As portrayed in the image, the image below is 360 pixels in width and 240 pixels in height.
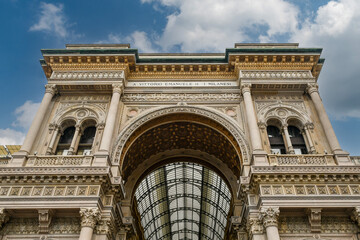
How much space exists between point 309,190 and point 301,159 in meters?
2.08

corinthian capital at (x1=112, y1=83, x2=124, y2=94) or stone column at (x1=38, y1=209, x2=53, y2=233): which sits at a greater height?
corinthian capital at (x1=112, y1=83, x2=124, y2=94)

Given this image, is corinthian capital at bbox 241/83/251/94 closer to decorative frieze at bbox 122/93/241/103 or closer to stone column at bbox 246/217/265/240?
decorative frieze at bbox 122/93/241/103

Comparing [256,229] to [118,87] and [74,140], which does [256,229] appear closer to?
[74,140]

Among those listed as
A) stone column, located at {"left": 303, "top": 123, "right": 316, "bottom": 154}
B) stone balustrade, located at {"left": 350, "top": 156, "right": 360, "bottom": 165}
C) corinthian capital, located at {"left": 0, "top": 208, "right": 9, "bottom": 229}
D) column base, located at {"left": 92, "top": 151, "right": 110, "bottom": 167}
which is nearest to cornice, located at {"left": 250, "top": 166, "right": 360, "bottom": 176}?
stone balustrade, located at {"left": 350, "top": 156, "right": 360, "bottom": 165}

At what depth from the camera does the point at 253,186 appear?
15.2 m

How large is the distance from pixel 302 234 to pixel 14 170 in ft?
48.6

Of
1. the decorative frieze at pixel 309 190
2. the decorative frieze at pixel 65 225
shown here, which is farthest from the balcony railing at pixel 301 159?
the decorative frieze at pixel 65 225

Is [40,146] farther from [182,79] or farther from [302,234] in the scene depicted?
[302,234]

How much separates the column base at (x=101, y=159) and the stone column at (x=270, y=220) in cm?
841

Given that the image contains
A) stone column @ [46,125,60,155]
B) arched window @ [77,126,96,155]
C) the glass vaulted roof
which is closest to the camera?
stone column @ [46,125,60,155]

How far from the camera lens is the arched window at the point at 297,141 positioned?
18250 millimetres

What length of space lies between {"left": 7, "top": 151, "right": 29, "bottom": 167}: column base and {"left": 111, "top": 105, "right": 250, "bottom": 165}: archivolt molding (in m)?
4.76

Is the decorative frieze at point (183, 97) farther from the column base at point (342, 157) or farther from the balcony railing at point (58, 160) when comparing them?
the column base at point (342, 157)

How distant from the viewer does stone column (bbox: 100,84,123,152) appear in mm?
16906
